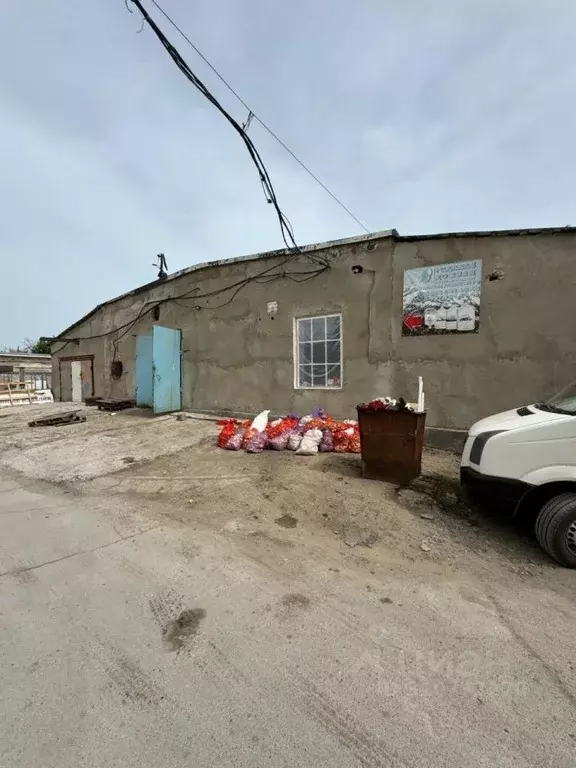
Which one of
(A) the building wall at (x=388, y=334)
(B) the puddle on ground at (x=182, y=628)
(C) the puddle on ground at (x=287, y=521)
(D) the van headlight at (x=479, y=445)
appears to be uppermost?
(A) the building wall at (x=388, y=334)

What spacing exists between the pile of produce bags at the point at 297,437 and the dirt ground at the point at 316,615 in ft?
4.57

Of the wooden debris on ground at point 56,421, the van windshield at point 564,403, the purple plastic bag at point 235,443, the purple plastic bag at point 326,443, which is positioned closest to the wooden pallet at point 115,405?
the wooden debris on ground at point 56,421

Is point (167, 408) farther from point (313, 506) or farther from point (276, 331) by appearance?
point (313, 506)

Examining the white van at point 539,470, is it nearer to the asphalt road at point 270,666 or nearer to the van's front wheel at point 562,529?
the van's front wheel at point 562,529

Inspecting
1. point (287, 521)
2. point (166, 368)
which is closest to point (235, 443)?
point (287, 521)

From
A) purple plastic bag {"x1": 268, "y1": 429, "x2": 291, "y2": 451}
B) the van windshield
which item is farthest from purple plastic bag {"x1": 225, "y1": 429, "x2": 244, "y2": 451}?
the van windshield

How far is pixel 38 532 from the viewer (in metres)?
3.67

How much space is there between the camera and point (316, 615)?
2424 mm

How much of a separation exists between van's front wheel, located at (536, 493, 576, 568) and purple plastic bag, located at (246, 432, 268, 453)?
437 cm

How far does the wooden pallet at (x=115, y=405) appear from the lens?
38.8ft

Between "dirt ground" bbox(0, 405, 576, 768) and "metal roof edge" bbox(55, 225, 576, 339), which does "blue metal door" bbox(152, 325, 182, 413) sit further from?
"dirt ground" bbox(0, 405, 576, 768)

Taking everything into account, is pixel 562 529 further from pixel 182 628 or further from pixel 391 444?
pixel 182 628

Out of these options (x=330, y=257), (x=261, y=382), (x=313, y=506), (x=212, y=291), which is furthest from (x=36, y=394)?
(x=313, y=506)

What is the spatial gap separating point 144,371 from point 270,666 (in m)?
11.3
